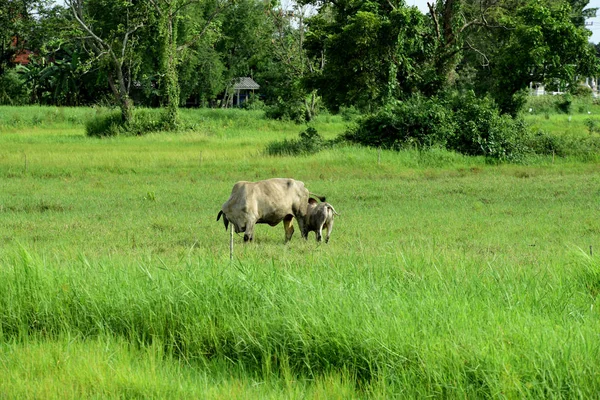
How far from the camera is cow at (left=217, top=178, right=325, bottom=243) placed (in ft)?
40.3

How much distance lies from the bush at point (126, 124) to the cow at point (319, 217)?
87.0 feet

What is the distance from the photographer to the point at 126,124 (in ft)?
128

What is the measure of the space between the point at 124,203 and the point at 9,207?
94.4 inches

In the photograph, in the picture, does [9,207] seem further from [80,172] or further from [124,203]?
[80,172]

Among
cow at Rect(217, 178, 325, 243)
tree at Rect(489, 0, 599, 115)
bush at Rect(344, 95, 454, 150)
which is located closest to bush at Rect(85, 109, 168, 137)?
bush at Rect(344, 95, 454, 150)

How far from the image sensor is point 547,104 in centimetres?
6319

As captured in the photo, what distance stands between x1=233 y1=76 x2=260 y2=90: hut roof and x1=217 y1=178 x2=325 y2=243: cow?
61.2 meters

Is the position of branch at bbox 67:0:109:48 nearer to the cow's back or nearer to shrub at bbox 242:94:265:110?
shrub at bbox 242:94:265:110

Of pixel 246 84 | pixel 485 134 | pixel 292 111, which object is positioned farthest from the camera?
pixel 246 84

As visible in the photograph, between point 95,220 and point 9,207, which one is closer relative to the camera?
point 95,220

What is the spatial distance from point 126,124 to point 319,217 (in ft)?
91.0

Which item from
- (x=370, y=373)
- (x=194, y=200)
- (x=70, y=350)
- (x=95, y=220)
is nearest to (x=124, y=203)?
(x=194, y=200)

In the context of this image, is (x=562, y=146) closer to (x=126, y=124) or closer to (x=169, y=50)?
(x=169, y=50)

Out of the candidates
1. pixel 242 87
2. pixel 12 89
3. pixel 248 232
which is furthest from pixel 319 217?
pixel 242 87
